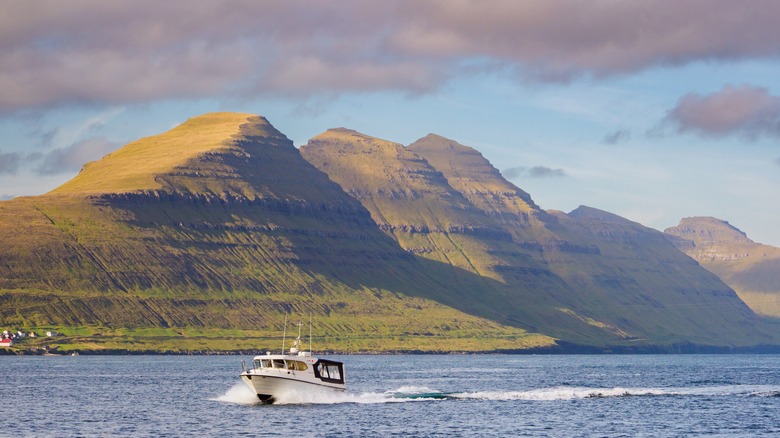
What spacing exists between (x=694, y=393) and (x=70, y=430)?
322 ft

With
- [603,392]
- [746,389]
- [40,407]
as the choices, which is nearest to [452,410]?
[603,392]

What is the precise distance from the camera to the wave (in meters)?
145

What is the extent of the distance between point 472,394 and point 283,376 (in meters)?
35.0

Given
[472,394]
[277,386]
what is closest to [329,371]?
[277,386]

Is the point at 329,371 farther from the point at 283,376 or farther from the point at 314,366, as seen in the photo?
the point at 283,376

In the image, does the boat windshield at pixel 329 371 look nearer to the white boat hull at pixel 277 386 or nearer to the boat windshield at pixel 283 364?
the white boat hull at pixel 277 386

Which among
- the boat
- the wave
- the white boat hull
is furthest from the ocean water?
the boat

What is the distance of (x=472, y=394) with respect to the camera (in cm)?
16362

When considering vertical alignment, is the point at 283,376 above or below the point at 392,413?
above

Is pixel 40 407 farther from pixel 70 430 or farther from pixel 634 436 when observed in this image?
pixel 634 436

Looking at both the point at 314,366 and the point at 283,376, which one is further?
the point at 314,366

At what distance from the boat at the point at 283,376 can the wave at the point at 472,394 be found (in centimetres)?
83

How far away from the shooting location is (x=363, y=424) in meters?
124

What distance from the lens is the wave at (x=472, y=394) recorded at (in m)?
145
